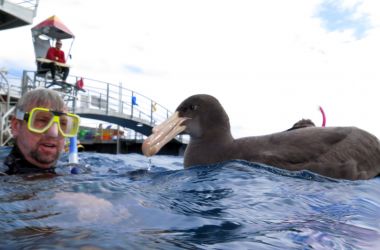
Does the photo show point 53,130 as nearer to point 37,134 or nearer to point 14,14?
→ point 37,134

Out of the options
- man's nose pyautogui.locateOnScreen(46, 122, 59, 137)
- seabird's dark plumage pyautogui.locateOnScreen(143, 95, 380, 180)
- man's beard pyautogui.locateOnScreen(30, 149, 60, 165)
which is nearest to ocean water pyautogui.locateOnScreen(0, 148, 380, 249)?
man's beard pyautogui.locateOnScreen(30, 149, 60, 165)

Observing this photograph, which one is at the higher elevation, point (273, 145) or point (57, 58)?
point (57, 58)

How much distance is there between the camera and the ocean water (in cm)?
212

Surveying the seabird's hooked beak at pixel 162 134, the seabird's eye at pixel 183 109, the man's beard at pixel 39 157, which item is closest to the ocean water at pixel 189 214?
the man's beard at pixel 39 157

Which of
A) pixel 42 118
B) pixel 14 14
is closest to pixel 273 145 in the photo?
pixel 42 118

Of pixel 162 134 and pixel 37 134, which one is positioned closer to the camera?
pixel 37 134

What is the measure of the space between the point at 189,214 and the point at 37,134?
2.16m

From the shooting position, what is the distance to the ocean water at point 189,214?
212 cm

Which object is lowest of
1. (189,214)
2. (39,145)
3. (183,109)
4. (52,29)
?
(189,214)

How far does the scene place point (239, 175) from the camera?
442 centimetres

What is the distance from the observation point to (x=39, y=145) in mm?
4184

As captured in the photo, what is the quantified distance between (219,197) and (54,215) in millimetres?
1448

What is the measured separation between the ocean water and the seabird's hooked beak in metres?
0.87

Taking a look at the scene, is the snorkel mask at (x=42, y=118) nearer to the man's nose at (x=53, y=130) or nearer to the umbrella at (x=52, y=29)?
the man's nose at (x=53, y=130)
